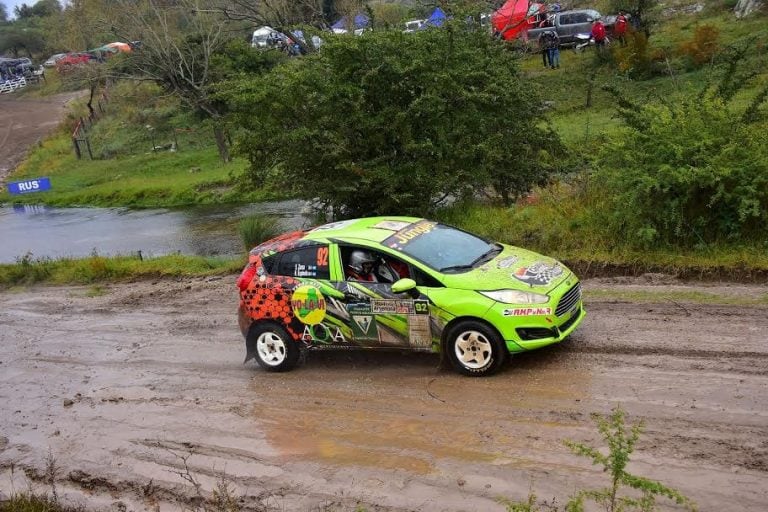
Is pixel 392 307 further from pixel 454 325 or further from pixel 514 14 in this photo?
pixel 514 14

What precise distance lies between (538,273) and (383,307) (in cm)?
186

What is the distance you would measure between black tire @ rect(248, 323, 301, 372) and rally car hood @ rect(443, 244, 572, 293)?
2.28m

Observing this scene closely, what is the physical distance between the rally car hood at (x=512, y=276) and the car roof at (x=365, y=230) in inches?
45.8

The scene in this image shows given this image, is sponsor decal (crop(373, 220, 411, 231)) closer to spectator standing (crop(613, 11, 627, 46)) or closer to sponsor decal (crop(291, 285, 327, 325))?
sponsor decal (crop(291, 285, 327, 325))

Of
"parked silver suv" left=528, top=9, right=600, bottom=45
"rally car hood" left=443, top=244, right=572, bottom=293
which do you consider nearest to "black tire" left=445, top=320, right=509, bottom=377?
"rally car hood" left=443, top=244, right=572, bottom=293

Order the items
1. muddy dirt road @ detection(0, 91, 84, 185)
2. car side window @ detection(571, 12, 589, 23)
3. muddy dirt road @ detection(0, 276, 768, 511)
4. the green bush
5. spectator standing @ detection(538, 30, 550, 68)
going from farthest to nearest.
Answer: muddy dirt road @ detection(0, 91, 84, 185)
car side window @ detection(571, 12, 589, 23)
spectator standing @ detection(538, 30, 550, 68)
the green bush
muddy dirt road @ detection(0, 276, 768, 511)

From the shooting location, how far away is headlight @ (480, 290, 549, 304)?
840 centimetres

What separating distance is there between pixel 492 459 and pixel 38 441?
17.9 feet

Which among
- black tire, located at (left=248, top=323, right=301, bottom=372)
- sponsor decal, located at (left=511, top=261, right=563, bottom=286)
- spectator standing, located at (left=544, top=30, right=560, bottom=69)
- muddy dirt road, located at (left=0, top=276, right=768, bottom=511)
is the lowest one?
muddy dirt road, located at (left=0, top=276, right=768, bottom=511)

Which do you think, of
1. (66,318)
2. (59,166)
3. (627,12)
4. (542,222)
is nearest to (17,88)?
(59,166)

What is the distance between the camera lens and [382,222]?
1005cm

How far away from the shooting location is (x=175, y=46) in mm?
34938

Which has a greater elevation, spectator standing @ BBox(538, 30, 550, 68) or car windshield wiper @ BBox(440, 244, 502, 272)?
spectator standing @ BBox(538, 30, 550, 68)

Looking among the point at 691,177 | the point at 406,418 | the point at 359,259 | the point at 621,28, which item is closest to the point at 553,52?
the point at 621,28
